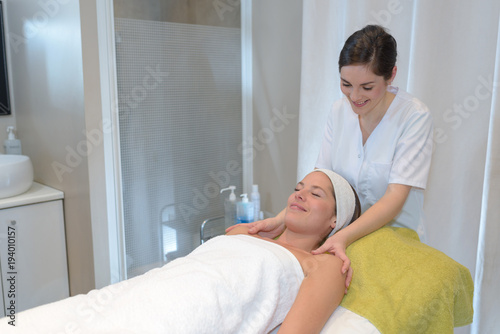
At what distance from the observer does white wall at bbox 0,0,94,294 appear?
1979mm

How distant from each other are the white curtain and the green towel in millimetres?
422

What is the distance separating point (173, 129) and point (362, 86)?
1163 mm

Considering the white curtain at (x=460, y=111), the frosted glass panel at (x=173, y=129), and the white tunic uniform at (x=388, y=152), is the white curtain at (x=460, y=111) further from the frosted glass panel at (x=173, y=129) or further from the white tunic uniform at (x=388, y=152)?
the frosted glass panel at (x=173, y=129)

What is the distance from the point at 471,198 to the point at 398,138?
513 millimetres

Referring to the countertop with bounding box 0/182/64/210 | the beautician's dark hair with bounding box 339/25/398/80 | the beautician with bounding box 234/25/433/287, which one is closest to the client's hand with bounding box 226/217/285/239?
the beautician with bounding box 234/25/433/287

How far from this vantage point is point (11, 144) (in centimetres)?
241

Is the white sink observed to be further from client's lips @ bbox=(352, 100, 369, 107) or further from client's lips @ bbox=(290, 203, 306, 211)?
client's lips @ bbox=(352, 100, 369, 107)

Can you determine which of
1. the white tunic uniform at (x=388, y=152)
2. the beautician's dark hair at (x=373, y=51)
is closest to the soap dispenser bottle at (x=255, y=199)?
the white tunic uniform at (x=388, y=152)

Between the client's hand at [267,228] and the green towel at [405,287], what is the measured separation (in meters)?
0.29

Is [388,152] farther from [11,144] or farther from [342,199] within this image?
[11,144]

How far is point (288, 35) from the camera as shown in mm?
2242

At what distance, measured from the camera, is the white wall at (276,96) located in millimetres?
2238

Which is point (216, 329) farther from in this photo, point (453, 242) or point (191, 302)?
point (453, 242)

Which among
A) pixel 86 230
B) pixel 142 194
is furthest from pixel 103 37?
pixel 86 230
